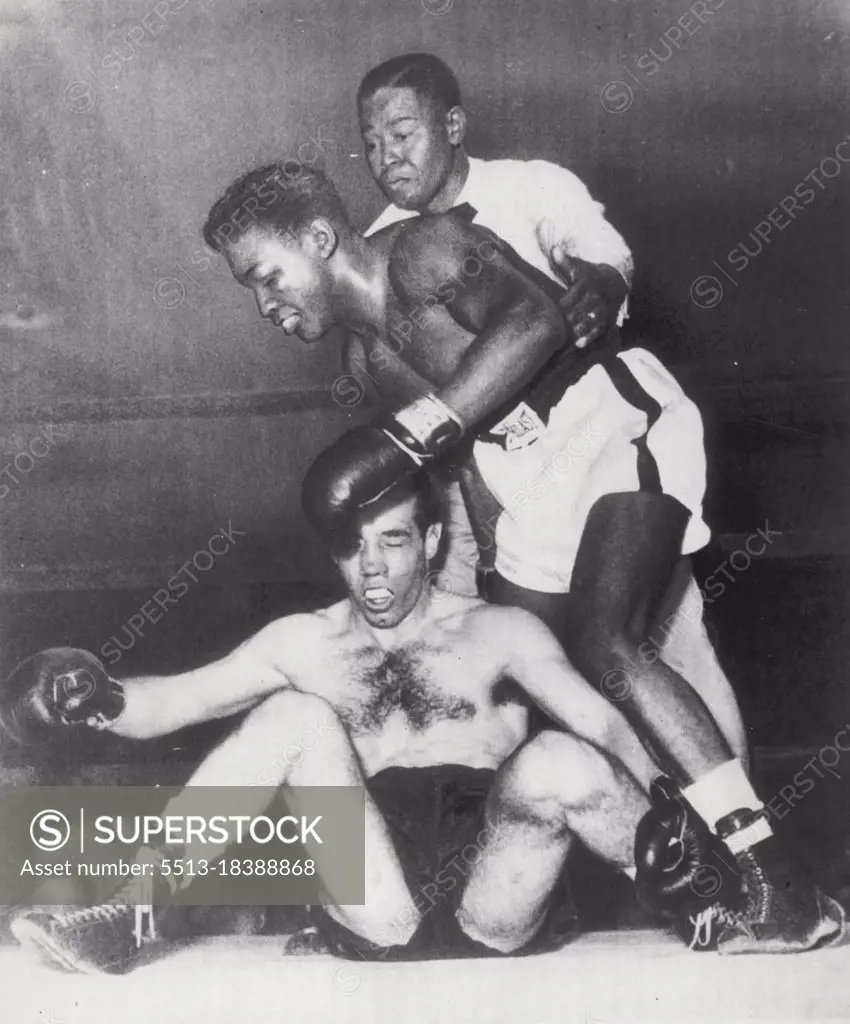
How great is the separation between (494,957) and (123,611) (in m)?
1.80

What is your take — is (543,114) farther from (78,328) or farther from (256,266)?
(78,328)

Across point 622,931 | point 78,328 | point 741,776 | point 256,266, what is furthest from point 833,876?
point 78,328

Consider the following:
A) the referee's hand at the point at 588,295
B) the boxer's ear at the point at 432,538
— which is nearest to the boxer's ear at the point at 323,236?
the referee's hand at the point at 588,295

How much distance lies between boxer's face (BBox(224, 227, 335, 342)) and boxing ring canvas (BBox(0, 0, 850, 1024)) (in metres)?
0.08

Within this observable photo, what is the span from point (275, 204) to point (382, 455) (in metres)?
1.02

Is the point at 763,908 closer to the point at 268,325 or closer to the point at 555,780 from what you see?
the point at 555,780

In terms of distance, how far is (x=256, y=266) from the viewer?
440 cm

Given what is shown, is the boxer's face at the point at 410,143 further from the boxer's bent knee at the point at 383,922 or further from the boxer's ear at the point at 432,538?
the boxer's bent knee at the point at 383,922

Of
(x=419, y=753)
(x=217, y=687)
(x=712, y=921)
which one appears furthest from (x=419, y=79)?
(x=712, y=921)

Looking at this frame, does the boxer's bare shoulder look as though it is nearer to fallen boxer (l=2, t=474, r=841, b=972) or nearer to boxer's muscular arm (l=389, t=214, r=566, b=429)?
boxer's muscular arm (l=389, t=214, r=566, b=429)

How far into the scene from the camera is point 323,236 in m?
4.40

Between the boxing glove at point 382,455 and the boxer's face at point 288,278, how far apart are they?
0.47 meters

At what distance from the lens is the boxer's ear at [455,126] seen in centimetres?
440

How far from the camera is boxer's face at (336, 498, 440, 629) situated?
14.1ft
